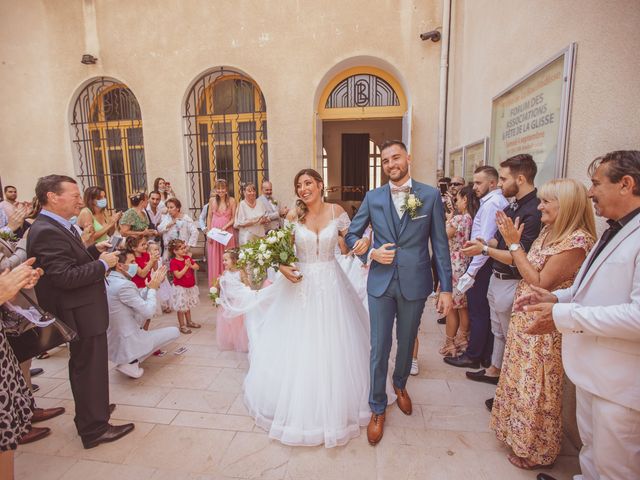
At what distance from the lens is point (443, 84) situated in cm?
665

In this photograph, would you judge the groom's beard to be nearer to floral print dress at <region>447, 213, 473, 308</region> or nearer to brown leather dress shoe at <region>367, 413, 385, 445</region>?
floral print dress at <region>447, 213, 473, 308</region>

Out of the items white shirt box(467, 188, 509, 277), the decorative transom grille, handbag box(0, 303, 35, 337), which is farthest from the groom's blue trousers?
the decorative transom grille

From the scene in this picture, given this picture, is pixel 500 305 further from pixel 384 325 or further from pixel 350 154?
pixel 350 154

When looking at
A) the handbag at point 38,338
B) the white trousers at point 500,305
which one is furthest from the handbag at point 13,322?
the white trousers at point 500,305

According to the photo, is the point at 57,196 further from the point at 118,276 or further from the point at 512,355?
the point at 512,355

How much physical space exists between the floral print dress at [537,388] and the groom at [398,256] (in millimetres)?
566

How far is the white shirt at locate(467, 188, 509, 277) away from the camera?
338 cm

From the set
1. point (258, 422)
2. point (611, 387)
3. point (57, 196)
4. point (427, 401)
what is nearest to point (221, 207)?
point (57, 196)

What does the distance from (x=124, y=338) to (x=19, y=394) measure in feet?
4.79

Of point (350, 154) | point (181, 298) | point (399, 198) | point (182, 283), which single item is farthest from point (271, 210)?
point (350, 154)

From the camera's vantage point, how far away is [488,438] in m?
2.73

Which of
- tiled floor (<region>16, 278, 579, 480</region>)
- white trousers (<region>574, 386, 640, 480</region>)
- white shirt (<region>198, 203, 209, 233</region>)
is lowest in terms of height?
tiled floor (<region>16, 278, 579, 480</region>)

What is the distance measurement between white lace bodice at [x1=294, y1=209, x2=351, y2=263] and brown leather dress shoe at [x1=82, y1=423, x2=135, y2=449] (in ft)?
6.61

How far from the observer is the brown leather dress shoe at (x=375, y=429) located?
8.75ft
